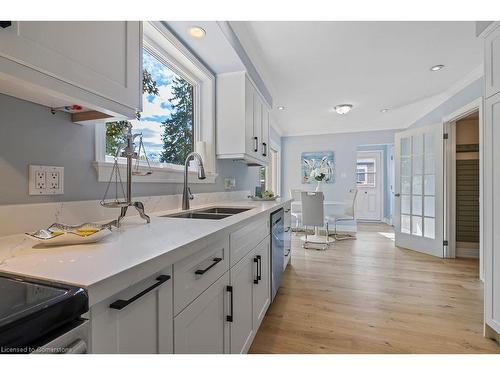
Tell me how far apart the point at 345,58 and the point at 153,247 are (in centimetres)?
280

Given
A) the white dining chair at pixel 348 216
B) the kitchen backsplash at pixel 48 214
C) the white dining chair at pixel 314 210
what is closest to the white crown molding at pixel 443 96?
the white dining chair at pixel 348 216

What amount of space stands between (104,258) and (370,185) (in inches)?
303

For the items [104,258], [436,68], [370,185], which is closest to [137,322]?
[104,258]

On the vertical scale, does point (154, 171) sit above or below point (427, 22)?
below

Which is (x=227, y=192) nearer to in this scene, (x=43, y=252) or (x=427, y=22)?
(x=43, y=252)

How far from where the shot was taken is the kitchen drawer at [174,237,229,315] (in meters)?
0.77

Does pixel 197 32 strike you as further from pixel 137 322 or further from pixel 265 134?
pixel 137 322

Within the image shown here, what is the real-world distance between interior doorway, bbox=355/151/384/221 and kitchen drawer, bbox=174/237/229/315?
679cm

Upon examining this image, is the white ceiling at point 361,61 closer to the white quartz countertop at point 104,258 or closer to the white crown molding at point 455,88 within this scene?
the white crown molding at point 455,88

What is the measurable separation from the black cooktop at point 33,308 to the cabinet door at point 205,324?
38 cm

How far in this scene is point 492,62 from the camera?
1.61 metres

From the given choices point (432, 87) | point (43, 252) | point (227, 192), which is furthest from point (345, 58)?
point (43, 252)

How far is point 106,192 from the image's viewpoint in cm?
126

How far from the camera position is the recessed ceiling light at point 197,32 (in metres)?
1.77
